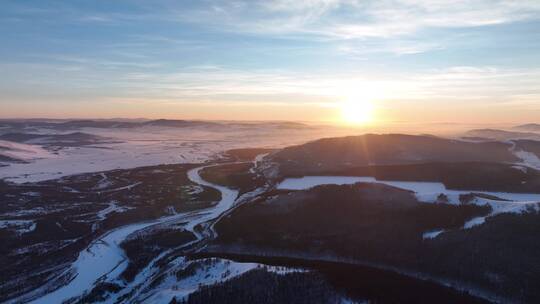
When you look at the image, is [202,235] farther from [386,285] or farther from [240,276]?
[386,285]

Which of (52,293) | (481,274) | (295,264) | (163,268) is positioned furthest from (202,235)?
(481,274)

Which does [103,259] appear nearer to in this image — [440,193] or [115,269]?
[115,269]

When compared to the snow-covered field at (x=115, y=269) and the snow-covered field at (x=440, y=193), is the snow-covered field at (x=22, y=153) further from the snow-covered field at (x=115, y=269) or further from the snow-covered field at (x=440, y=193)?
the snow-covered field at (x=115, y=269)

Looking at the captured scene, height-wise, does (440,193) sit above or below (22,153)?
above

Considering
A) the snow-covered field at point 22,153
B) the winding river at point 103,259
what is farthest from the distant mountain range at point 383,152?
the snow-covered field at point 22,153

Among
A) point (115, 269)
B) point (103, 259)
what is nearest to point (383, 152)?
point (103, 259)

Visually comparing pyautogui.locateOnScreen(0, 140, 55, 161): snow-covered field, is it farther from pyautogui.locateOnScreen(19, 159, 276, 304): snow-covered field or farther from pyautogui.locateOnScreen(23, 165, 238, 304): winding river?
pyautogui.locateOnScreen(19, 159, 276, 304): snow-covered field

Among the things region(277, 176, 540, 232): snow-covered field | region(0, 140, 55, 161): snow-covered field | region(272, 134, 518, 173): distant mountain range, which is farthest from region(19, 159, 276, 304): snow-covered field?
region(0, 140, 55, 161): snow-covered field

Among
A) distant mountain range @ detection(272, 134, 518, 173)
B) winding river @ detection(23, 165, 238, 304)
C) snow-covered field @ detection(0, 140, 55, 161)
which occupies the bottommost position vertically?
winding river @ detection(23, 165, 238, 304)

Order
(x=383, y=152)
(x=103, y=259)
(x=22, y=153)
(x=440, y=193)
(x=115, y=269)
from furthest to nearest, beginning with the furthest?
(x=22, y=153), (x=383, y=152), (x=440, y=193), (x=103, y=259), (x=115, y=269)
